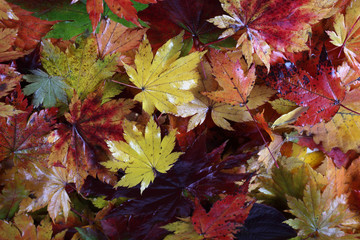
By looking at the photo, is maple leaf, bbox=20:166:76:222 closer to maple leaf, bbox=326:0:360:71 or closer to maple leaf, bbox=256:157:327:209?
maple leaf, bbox=256:157:327:209

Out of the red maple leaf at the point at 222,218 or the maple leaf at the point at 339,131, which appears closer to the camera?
the red maple leaf at the point at 222,218

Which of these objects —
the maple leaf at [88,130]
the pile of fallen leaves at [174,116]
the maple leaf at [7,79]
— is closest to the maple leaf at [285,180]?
the pile of fallen leaves at [174,116]

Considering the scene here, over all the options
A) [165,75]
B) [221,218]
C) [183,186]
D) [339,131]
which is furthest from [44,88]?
[339,131]

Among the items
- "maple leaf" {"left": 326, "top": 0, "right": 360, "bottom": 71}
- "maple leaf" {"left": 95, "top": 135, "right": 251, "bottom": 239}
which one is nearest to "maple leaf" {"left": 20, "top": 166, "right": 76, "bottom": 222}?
"maple leaf" {"left": 95, "top": 135, "right": 251, "bottom": 239}

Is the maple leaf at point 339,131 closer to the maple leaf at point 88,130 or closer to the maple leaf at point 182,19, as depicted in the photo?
the maple leaf at point 182,19

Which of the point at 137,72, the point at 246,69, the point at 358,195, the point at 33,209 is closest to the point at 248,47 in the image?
the point at 246,69

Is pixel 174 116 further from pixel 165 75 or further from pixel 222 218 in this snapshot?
pixel 222 218
